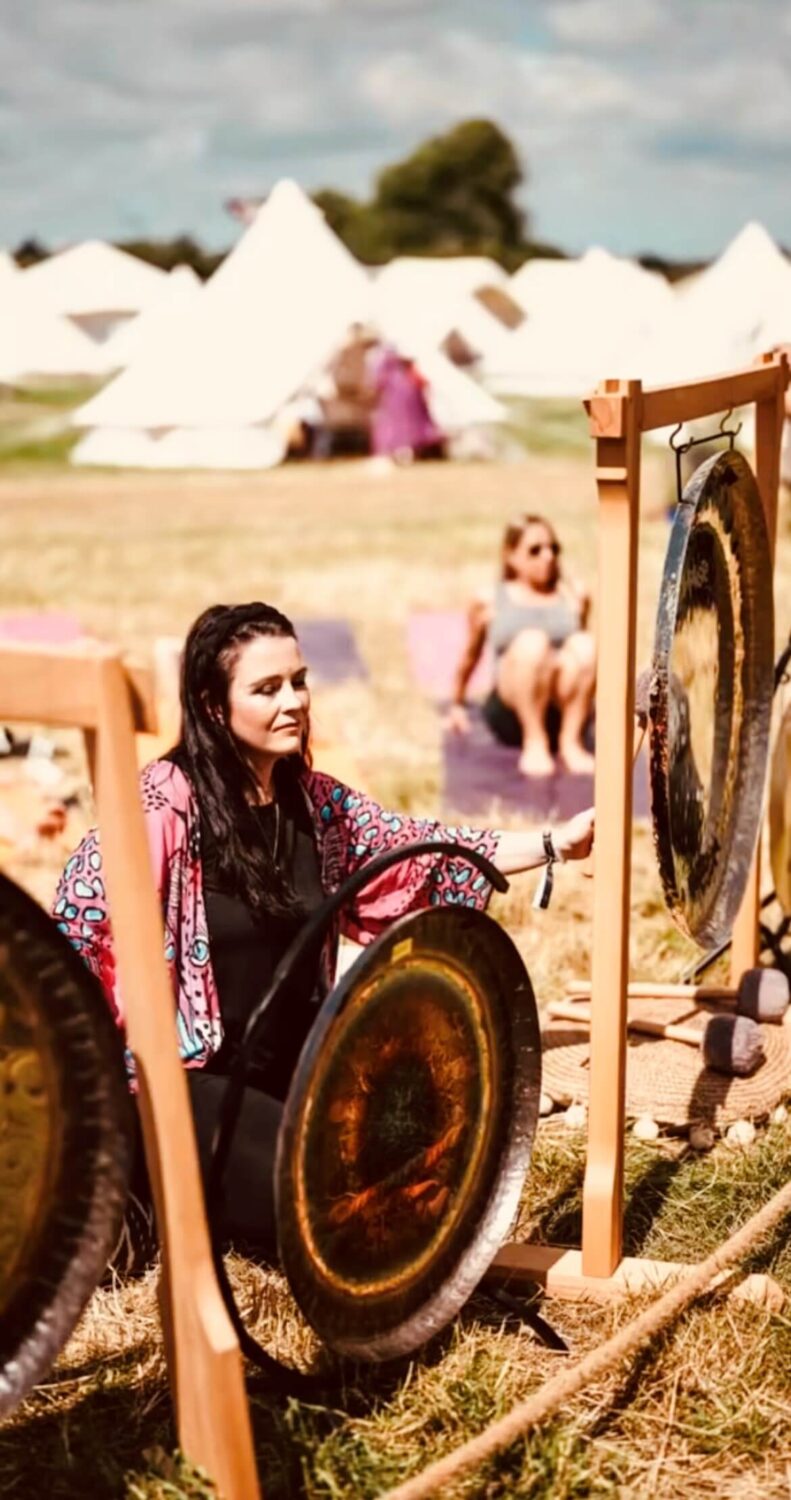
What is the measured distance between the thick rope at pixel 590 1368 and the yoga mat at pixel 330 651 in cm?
628

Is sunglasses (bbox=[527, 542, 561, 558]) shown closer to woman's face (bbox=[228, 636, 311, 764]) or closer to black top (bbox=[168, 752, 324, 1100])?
black top (bbox=[168, 752, 324, 1100])

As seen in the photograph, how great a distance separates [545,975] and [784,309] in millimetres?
15399

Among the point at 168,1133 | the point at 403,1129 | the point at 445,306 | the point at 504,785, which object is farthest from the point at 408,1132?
the point at 445,306

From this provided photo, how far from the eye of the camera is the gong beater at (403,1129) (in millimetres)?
2529

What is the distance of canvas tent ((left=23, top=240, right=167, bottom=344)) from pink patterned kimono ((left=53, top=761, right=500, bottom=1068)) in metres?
28.0

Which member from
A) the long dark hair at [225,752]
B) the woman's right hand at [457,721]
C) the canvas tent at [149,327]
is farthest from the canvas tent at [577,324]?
the long dark hair at [225,752]

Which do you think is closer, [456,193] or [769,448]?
[769,448]

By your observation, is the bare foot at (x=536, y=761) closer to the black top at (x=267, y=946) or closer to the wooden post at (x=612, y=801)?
the black top at (x=267, y=946)

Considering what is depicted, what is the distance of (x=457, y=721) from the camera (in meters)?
8.13

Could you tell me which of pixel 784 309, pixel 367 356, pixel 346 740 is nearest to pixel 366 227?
pixel 367 356

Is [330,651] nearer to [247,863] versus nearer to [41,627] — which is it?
[41,627]

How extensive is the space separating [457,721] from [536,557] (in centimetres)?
90

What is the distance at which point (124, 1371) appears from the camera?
2.96 meters

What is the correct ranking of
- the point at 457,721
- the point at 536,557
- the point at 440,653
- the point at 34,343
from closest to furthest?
the point at 536,557 < the point at 457,721 < the point at 440,653 < the point at 34,343
